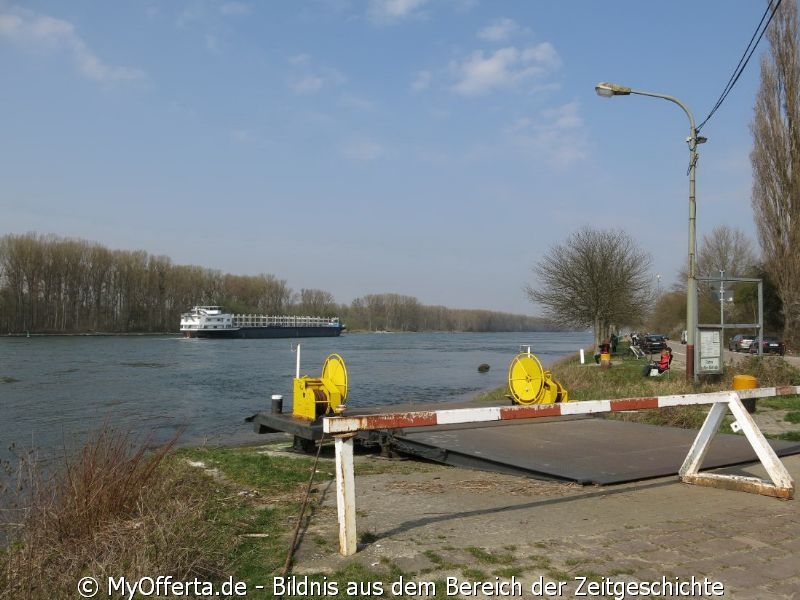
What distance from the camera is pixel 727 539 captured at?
15.9 ft

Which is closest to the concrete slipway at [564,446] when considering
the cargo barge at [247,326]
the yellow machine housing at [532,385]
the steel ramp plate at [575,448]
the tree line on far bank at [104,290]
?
the steel ramp plate at [575,448]

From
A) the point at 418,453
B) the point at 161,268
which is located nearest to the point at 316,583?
the point at 418,453

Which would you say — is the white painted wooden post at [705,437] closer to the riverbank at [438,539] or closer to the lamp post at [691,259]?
the riverbank at [438,539]

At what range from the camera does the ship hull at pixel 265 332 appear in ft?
316

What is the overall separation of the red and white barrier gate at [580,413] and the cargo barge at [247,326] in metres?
93.5

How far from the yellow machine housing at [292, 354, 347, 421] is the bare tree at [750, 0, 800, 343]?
30834 mm

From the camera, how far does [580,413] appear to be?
5594 mm

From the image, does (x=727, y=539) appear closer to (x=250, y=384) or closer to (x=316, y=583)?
(x=316, y=583)

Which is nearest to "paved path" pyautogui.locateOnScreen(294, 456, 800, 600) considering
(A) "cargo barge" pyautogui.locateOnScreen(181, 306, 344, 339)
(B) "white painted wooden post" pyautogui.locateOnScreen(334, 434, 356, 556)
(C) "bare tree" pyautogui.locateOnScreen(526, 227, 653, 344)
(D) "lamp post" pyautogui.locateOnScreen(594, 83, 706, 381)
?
(B) "white painted wooden post" pyautogui.locateOnScreen(334, 434, 356, 556)

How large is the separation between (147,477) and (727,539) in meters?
4.59

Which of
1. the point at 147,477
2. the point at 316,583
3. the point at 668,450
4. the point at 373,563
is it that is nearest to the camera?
the point at 316,583

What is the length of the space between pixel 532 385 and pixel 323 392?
12.2 ft

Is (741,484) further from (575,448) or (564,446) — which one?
(564,446)

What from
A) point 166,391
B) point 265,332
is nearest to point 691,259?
point 166,391
